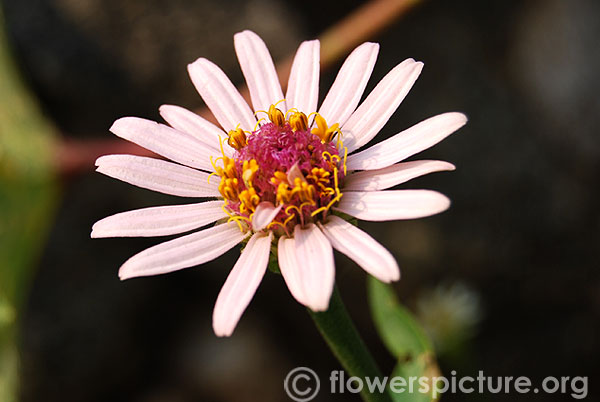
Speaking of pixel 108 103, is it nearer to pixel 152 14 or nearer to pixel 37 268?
pixel 152 14

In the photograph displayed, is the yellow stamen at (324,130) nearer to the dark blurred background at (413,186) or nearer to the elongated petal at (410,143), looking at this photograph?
the elongated petal at (410,143)

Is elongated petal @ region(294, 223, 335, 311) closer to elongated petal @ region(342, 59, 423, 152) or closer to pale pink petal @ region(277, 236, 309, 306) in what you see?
pale pink petal @ region(277, 236, 309, 306)

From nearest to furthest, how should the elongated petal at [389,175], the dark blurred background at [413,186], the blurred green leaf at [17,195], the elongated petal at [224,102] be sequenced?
the elongated petal at [389,175] < the elongated petal at [224,102] < the blurred green leaf at [17,195] < the dark blurred background at [413,186]

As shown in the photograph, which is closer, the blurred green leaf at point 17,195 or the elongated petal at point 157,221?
the elongated petal at point 157,221

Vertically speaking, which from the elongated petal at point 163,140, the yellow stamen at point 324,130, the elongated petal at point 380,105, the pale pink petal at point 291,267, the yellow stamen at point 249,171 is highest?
the elongated petal at point 380,105

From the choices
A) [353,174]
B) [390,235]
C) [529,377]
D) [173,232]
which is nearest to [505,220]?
[390,235]

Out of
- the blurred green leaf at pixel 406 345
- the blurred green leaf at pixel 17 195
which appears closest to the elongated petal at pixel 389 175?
the blurred green leaf at pixel 406 345

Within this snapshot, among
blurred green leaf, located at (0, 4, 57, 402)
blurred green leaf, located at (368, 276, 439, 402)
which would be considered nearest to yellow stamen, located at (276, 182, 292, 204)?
blurred green leaf, located at (368, 276, 439, 402)
